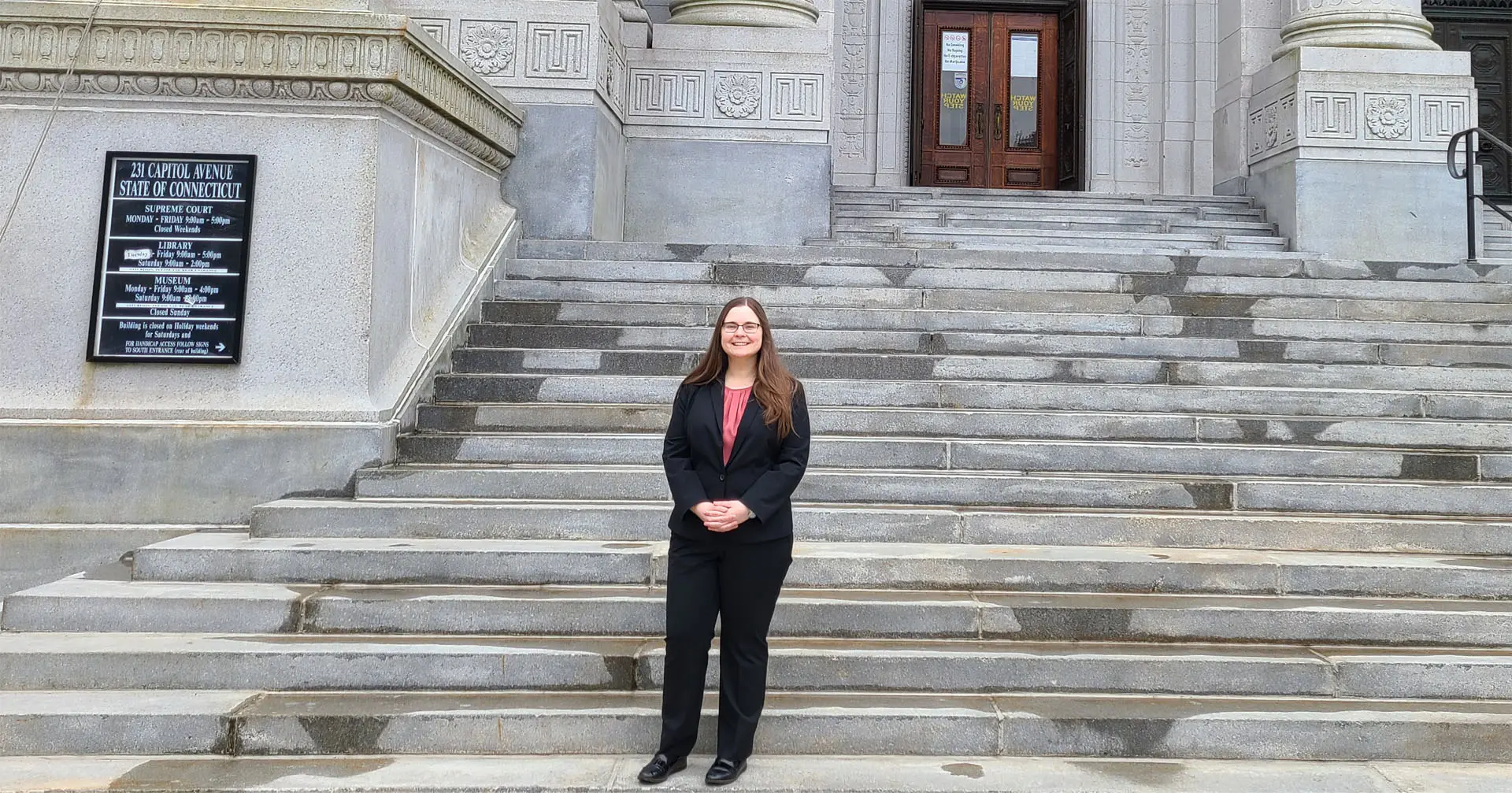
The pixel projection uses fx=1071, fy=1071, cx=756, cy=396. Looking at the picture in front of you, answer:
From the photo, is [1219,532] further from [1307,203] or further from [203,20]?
[1307,203]

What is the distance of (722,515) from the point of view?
344cm

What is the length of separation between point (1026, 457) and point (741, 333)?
2.94 m

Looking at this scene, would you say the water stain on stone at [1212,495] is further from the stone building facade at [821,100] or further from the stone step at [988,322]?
the stone building facade at [821,100]

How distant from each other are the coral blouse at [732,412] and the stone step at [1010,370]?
3.21 m

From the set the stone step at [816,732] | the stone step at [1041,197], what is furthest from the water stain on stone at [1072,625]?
the stone step at [1041,197]

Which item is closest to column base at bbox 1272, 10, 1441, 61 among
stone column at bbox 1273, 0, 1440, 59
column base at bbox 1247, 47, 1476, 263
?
stone column at bbox 1273, 0, 1440, 59

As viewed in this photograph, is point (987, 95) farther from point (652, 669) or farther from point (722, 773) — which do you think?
point (722, 773)

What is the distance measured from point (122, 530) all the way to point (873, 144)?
459 inches

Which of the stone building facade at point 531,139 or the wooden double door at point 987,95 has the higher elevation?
the wooden double door at point 987,95

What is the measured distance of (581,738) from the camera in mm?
3867

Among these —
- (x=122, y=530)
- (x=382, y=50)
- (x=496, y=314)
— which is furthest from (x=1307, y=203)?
(x=122, y=530)

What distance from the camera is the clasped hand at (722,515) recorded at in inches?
135

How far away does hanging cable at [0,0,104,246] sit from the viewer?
5.66 metres

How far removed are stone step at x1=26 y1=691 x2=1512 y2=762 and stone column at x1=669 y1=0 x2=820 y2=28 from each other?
337 inches
